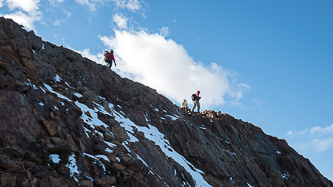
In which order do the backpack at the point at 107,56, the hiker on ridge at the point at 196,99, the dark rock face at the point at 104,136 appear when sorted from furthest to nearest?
1. the hiker on ridge at the point at 196,99
2. the backpack at the point at 107,56
3. the dark rock face at the point at 104,136

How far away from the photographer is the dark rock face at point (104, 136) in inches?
377

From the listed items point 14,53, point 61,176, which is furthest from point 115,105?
point 61,176

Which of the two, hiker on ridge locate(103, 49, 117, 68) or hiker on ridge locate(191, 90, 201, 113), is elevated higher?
hiker on ridge locate(103, 49, 117, 68)

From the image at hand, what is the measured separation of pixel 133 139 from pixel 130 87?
1084 centimetres

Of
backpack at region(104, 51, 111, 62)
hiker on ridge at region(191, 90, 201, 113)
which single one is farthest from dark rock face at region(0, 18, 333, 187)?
hiker on ridge at region(191, 90, 201, 113)

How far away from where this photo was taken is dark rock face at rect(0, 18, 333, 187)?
31.4 ft

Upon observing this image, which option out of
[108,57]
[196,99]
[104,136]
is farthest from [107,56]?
[104,136]

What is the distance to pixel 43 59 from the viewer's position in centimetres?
1928

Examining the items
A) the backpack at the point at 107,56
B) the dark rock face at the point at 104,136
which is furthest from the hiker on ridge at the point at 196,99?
the backpack at the point at 107,56

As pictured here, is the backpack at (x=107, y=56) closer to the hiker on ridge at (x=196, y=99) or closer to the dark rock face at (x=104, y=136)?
the dark rock face at (x=104, y=136)

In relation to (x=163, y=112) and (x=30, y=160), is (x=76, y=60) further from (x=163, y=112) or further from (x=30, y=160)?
(x=30, y=160)

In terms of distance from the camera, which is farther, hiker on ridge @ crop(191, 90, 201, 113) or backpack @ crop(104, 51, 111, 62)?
hiker on ridge @ crop(191, 90, 201, 113)

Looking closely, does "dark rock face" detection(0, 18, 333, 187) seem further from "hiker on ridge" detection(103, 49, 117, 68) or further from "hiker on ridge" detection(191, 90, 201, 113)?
"hiker on ridge" detection(191, 90, 201, 113)

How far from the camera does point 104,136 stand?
13.7 m
